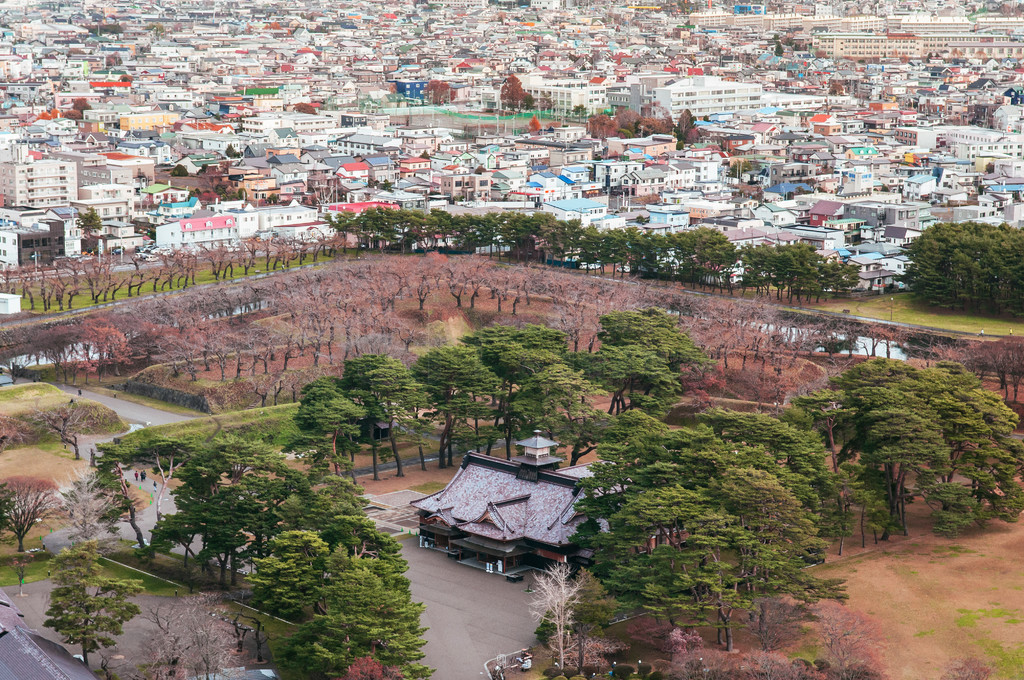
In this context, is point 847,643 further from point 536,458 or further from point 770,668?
point 536,458

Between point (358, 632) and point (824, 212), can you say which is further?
point (824, 212)

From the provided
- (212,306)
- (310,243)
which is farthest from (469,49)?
(212,306)

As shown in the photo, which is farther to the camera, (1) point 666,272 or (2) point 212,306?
(1) point 666,272

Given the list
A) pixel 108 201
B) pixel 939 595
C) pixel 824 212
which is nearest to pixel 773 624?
pixel 939 595

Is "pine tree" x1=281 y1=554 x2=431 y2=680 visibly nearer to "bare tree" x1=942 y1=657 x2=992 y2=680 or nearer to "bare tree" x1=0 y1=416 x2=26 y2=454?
"bare tree" x1=942 y1=657 x2=992 y2=680

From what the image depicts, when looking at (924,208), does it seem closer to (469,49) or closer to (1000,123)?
(1000,123)

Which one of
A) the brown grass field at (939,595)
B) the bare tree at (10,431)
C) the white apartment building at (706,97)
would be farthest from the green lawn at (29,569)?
the white apartment building at (706,97)

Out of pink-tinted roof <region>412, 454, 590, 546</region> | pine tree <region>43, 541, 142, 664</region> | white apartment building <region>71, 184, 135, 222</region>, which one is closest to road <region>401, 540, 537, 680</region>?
pink-tinted roof <region>412, 454, 590, 546</region>
